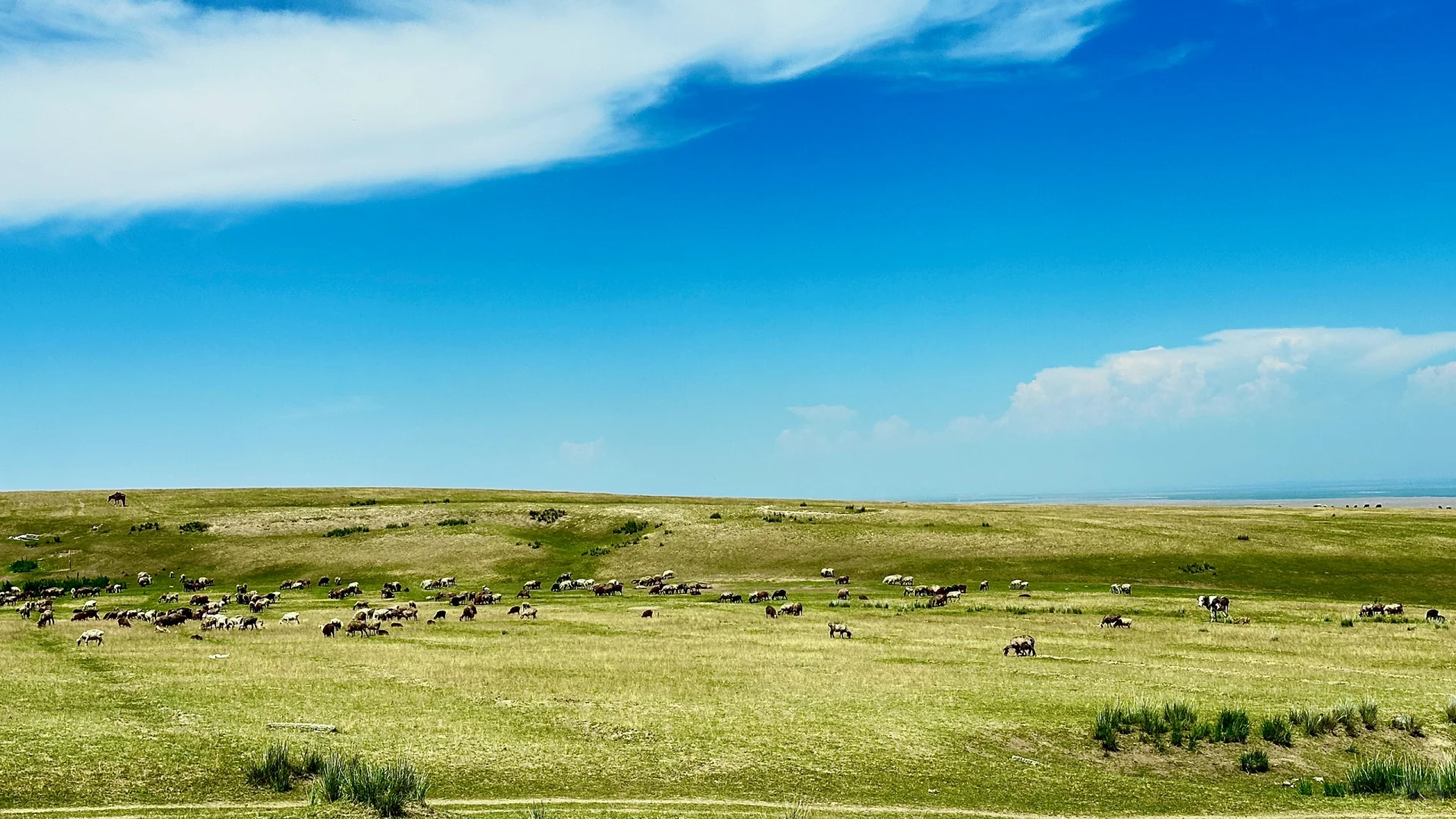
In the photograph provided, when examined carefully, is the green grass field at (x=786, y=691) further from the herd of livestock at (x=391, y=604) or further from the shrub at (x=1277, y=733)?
the herd of livestock at (x=391, y=604)

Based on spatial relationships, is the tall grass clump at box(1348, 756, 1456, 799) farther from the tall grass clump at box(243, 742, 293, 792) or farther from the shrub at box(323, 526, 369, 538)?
the shrub at box(323, 526, 369, 538)

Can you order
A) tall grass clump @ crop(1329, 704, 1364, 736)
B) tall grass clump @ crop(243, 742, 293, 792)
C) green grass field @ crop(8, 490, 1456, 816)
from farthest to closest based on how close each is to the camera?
tall grass clump @ crop(1329, 704, 1364, 736) < green grass field @ crop(8, 490, 1456, 816) < tall grass clump @ crop(243, 742, 293, 792)

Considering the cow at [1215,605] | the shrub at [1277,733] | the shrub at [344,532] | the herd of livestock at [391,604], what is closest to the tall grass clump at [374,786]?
the shrub at [1277,733]

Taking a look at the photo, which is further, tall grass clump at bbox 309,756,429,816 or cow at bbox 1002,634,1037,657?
cow at bbox 1002,634,1037,657

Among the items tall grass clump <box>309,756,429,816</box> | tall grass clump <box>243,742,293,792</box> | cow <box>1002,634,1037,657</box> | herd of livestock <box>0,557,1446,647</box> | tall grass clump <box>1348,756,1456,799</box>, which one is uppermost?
tall grass clump <box>309,756,429,816</box>

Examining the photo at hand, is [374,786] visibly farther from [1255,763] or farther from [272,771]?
[1255,763]

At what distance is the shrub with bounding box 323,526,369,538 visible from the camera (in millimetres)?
96250

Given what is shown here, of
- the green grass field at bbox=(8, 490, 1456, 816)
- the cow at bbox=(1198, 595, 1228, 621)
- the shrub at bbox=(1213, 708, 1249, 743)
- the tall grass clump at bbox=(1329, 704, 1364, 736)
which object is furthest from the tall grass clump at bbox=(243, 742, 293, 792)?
the cow at bbox=(1198, 595, 1228, 621)

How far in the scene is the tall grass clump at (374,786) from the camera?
18.2m

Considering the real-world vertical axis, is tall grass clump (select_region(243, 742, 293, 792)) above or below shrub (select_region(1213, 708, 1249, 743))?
above

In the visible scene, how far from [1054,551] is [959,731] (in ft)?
201

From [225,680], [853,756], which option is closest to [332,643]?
[225,680]

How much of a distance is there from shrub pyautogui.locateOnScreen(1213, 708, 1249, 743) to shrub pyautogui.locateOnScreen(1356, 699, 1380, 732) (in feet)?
11.9

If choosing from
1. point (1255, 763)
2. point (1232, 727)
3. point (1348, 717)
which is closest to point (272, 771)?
point (1255, 763)
